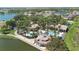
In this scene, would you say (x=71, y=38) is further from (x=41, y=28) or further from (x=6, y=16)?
(x=6, y=16)

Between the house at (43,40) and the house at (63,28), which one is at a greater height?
the house at (63,28)

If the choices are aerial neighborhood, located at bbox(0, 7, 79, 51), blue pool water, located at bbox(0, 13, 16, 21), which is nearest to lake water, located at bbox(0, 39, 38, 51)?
aerial neighborhood, located at bbox(0, 7, 79, 51)

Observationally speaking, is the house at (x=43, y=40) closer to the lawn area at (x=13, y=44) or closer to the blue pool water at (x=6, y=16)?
the lawn area at (x=13, y=44)

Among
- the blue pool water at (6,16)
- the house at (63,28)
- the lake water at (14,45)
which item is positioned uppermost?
the blue pool water at (6,16)

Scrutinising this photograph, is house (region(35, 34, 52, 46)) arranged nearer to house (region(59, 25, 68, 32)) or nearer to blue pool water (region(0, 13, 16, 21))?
house (region(59, 25, 68, 32))

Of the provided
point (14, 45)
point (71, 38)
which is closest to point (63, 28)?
point (71, 38)

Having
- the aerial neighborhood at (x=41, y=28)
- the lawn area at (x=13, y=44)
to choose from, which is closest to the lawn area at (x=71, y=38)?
the aerial neighborhood at (x=41, y=28)
